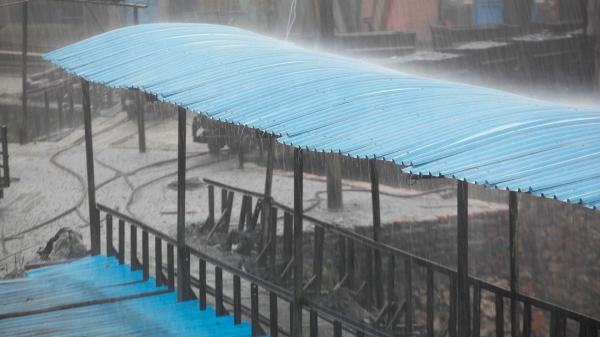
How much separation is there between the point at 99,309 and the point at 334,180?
16.6 feet

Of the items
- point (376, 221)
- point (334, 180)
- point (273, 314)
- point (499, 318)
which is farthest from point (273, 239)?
point (499, 318)

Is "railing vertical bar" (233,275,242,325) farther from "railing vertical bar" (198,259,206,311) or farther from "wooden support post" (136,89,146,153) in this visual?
"wooden support post" (136,89,146,153)

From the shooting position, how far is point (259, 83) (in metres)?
4.62

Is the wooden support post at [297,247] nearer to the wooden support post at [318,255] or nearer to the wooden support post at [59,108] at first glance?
the wooden support post at [318,255]

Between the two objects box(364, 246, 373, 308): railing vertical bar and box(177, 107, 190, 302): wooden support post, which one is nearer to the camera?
box(177, 107, 190, 302): wooden support post

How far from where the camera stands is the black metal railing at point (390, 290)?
14.0 feet

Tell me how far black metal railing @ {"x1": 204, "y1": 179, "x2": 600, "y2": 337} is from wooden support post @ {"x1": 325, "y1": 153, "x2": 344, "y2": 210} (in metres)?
1.75

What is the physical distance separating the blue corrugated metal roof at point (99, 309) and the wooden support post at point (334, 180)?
4.03 m

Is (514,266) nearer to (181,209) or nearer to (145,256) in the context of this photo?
(181,209)

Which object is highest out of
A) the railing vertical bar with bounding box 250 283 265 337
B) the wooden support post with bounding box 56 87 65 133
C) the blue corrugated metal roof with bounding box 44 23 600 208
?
the blue corrugated metal roof with bounding box 44 23 600 208

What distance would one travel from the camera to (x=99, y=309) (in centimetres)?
541

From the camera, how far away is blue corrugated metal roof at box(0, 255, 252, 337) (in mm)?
5078

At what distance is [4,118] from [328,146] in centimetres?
1341

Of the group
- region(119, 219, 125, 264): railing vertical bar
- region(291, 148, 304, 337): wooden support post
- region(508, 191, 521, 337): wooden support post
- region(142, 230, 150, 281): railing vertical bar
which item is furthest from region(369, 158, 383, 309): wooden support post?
region(119, 219, 125, 264): railing vertical bar
